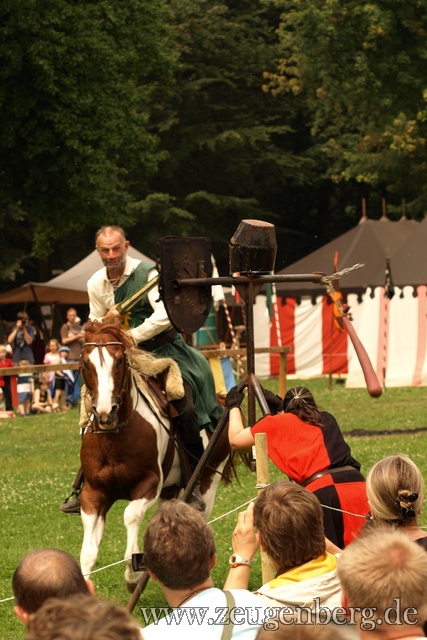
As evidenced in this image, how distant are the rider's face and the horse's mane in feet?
1.89

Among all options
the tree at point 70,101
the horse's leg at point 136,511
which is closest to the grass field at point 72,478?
the horse's leg at point 136,511

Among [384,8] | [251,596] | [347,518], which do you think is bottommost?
[347,518]

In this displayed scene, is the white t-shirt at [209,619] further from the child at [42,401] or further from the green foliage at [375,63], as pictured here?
the green foliage at [375,63]

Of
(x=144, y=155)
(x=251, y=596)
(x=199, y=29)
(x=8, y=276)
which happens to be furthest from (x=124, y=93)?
(x=251, y=596)

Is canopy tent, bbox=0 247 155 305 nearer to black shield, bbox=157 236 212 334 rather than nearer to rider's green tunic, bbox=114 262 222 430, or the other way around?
rider's green tunic, bbox=114 262 222 430

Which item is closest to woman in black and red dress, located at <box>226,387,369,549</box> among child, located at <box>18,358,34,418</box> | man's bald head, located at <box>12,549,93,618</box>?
man's bald head, located at <box>12,549,93,618</box>

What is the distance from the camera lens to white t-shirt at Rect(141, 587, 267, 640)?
12.5ft

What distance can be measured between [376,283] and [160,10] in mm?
10932

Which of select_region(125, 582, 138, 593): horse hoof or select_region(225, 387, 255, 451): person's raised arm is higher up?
select_region(225, 387, 255, 451): person's raised arm

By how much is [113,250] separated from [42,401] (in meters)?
14.9

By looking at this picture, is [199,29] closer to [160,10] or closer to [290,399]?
[160,10]

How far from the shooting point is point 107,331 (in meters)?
7.83

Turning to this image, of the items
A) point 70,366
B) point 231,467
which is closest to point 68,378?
point 70,366

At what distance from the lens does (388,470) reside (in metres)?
4.88
